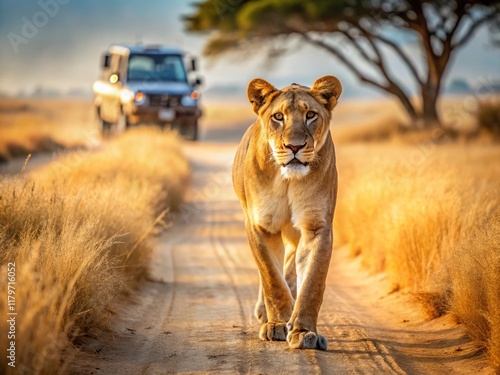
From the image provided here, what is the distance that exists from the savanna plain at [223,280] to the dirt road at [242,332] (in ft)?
0.06

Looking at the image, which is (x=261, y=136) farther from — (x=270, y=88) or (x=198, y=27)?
(x=198, y=27)

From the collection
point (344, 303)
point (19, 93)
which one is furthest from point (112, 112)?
point (19, 93)

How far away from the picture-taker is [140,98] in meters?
23.1

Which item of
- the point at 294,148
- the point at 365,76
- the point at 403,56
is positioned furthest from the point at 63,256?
the point at 365,76

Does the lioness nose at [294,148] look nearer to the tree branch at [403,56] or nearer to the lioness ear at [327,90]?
the lioness ear at [327,90]

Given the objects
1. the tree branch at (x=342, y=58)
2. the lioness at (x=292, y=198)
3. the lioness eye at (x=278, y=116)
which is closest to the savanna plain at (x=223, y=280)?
the lioness at (x=292, y=198)

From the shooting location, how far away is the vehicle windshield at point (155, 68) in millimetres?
23578

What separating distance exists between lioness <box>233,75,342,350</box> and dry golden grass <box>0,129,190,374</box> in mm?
1156

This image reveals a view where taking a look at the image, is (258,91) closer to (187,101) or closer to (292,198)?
(292,198)

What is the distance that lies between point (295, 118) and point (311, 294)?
1.19 meters

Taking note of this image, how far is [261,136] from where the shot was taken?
6797 mm

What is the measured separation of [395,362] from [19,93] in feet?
442

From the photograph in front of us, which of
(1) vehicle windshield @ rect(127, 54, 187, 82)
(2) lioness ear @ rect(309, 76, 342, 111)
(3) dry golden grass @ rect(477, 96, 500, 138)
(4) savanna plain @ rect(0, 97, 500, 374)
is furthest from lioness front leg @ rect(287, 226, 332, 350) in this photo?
(3) dry golden grass @ rect(477, 96, 500, 138)

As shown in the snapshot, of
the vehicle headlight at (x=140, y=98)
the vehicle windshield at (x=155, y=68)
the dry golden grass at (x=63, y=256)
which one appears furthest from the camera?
the vehicle windshield at (x=155, y=68)
